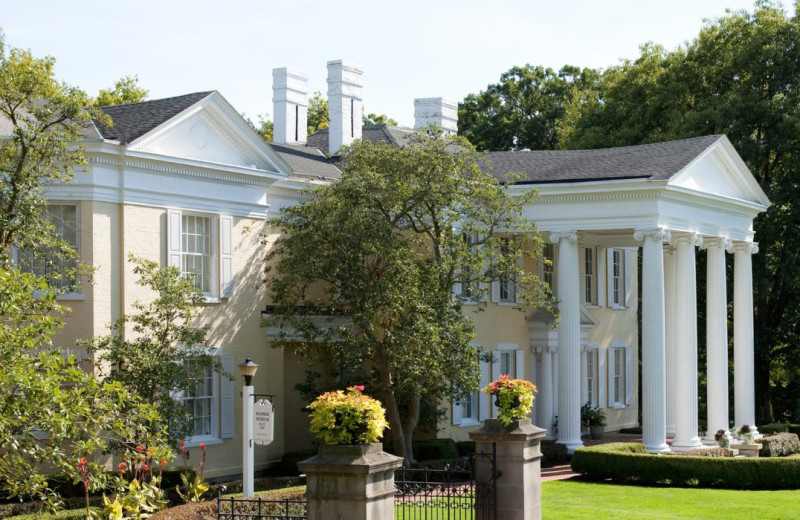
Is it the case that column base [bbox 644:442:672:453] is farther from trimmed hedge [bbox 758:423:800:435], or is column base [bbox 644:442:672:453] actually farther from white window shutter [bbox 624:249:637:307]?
white window shutter [bbox 624:249:637:307]

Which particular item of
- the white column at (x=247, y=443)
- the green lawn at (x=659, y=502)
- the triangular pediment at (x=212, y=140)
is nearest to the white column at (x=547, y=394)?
the green lawn at (x=659, y=502)

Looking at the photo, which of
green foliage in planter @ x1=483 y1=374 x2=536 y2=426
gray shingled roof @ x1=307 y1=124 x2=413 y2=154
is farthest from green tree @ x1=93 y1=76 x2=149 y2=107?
green foliage in planter @ x1=483 y1=374 x2=536 y2=426

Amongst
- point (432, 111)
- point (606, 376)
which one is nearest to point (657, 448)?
point (606, 376)

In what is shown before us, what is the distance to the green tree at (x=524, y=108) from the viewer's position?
224 feet

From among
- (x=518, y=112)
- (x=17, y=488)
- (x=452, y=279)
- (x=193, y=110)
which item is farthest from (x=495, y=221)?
(x=518, y=112)

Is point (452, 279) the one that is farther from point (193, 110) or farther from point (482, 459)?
point (482, 459)

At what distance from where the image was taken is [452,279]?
2981 centimetres

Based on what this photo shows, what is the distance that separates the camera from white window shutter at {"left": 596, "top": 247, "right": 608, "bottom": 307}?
1713 inches

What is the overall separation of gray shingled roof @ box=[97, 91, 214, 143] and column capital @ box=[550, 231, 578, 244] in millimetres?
11325

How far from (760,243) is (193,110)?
25.5 m

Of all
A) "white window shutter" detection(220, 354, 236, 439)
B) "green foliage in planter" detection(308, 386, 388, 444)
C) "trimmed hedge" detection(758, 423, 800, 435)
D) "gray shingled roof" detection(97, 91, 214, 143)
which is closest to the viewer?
"green foliage in planter" detection(308, 386, 388, 444)

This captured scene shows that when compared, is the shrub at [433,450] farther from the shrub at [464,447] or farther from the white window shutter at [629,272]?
the white window shutter at [629,272]

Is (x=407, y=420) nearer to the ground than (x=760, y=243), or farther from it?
nearer to the ground

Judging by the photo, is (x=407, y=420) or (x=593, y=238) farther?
(x=593, y=238)
